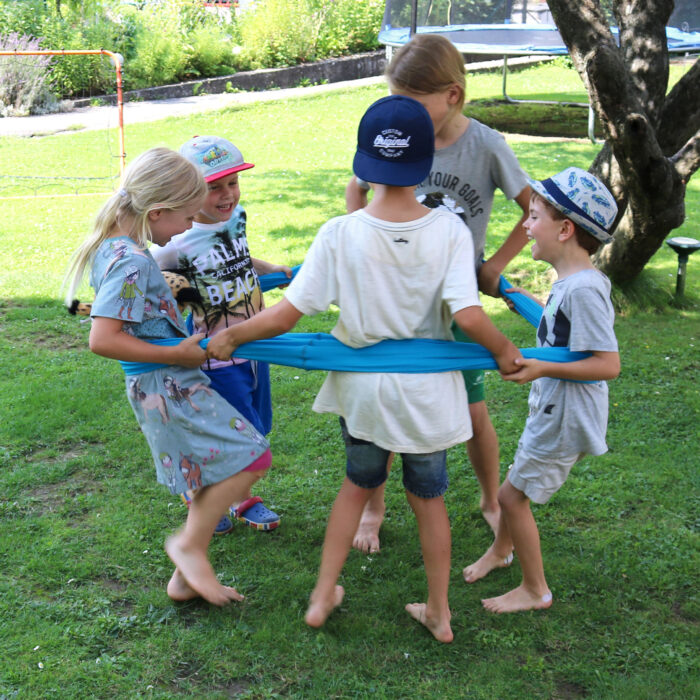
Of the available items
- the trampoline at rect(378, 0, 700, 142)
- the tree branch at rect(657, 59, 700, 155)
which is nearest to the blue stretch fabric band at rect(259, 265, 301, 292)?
the tree branch at rect(657, 59, 700, 155)

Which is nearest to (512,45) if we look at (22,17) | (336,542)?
(22,17)

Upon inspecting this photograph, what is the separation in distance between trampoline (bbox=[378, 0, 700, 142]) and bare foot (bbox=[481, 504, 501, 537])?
387 inches

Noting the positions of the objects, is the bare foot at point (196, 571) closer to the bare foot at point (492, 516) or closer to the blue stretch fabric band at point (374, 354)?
the blue stretch fabric band at point (374, 354)

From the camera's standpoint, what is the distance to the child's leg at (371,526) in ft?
11.0

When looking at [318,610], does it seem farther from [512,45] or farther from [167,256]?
[512,45]

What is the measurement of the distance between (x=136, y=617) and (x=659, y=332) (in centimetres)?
426

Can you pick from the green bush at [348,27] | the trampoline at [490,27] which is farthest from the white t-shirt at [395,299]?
the green bush at [348,27]

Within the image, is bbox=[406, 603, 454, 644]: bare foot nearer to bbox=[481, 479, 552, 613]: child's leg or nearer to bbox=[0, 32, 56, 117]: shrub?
bbox=[481, 479, 552, 613]: child's leg

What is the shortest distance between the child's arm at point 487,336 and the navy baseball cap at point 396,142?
1.34 feet

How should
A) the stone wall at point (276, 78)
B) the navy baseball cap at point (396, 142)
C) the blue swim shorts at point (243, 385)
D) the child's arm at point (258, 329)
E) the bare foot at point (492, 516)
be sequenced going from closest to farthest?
the navy baseball cap at point (396, 142)
the child's arm at point (258, 329)
the blue swim shorts at point (243, 385)
the bare foot at point (492, 516)
the stone wall at point (276, 78)

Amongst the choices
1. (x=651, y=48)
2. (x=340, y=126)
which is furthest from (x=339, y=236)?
(x=340, y=126)

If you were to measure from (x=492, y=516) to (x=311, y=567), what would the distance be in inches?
32.1

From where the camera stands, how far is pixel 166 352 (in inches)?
103

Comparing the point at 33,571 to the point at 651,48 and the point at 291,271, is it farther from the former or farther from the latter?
the point at 651,48
